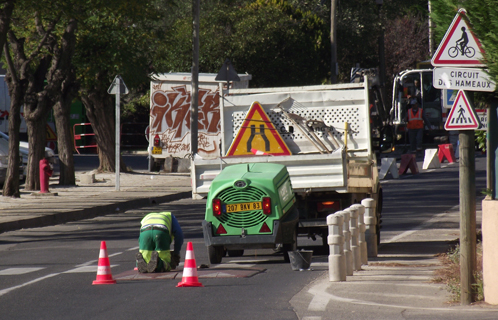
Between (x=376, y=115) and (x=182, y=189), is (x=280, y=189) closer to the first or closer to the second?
(x=182, y=189)

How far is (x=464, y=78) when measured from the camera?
7.50 m

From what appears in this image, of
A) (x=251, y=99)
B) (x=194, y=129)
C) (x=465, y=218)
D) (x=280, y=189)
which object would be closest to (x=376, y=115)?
(x=194, y=129)

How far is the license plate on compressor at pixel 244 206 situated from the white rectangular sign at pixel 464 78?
3125 millimetres

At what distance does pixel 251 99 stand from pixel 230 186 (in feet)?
9.20

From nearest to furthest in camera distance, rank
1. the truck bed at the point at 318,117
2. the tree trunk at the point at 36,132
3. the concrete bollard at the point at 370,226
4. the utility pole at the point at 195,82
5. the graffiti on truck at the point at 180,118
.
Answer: the concrete bollard at the point at 370,226 < the truck bed at the point at 318,117 < the tree trunk at the point at 36,132 < the utility pole at the point at 195,82 < the graffiti on truck at the point at 180,118

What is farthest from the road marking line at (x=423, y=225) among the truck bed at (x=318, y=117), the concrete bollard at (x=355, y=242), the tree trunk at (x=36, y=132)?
the tree trunk at (x=36, y=132)

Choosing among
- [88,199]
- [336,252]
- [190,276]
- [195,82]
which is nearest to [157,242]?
[190,276]

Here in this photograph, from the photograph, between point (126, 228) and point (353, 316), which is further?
point (126, 228)

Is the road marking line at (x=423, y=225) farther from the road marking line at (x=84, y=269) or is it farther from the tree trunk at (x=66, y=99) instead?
the tree trunk at (x=66, y=99)

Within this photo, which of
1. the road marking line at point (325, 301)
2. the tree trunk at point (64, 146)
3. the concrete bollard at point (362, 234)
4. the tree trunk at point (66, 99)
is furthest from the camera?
the tree trunk at point (64, 146)

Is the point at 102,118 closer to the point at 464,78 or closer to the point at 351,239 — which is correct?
the point at 351,239

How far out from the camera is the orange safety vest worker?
32781 millimetres

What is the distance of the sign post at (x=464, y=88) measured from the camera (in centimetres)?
746

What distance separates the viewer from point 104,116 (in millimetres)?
27750
